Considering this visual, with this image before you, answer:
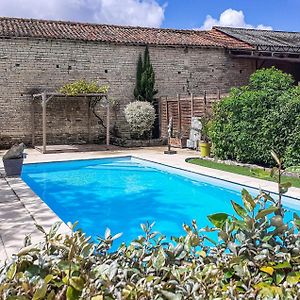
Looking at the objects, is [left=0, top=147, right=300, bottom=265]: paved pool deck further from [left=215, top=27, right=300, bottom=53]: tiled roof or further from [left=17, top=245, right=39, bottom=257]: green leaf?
[left=215, top=27, right=300, bottom=53]: tiled roof

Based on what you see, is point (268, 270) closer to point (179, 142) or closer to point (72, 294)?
point (72, 294)

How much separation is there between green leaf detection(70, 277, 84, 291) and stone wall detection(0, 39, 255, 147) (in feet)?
53.3

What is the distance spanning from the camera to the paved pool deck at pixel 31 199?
5430 millimetres

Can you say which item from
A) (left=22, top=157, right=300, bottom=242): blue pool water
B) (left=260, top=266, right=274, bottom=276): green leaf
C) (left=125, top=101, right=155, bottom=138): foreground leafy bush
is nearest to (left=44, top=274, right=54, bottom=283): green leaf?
(left=260, top=266, right=274, bottom=276): green leaf

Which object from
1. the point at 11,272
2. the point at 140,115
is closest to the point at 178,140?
the point at 140,115

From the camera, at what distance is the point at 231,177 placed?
10312 mm

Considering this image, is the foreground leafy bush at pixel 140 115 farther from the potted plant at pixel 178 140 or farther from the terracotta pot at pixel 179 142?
the terracotta pot at pixel 179 142

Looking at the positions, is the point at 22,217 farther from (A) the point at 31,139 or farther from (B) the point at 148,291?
(A) the point at 31,139

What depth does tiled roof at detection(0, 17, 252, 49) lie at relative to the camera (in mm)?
17844

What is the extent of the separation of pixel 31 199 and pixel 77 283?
5.95 metres

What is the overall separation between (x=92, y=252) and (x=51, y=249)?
0.26 meters

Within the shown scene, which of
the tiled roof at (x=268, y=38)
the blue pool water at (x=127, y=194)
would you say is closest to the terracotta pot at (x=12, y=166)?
the blue pool water at (x=127, y=194)

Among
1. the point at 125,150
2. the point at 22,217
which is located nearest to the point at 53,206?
the point at 22,217

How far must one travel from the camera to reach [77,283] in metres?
2.09
